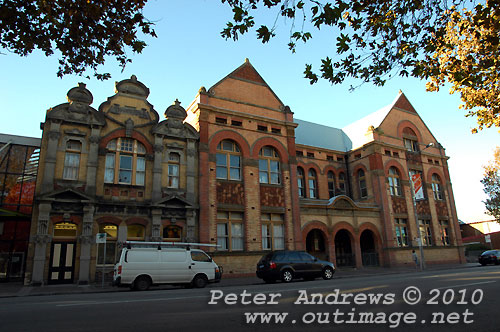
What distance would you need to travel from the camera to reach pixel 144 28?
773cm

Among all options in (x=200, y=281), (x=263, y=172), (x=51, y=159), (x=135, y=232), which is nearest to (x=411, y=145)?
(x=263, y=172)

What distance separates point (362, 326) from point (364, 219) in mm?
24077

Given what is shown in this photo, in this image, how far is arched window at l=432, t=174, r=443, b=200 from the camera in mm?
35406

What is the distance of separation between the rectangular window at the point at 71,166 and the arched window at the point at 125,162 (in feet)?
5.06

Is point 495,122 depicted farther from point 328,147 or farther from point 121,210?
point 328,147

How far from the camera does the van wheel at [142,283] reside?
1516cm

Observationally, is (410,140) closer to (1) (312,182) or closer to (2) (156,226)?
(1) (312,182)

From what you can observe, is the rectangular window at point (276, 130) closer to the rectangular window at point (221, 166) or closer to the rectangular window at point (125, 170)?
the rectangular window at point (221, 166)

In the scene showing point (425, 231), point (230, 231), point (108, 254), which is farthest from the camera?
point (425, 231)

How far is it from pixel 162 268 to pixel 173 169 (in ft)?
25.7

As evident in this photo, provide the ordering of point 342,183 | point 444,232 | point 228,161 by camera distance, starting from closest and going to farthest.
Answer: point 228,161, point 342,183, point 444,232

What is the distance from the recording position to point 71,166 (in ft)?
64.5

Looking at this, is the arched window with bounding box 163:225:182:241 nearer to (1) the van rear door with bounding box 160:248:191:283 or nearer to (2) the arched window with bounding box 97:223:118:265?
(2) the arched window with bounding box 97:223:118:265

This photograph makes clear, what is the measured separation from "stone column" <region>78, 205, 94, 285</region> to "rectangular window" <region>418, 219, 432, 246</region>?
27567 millimetres
